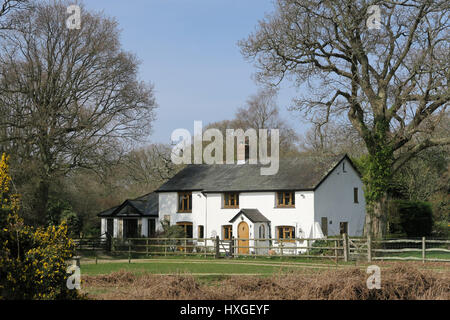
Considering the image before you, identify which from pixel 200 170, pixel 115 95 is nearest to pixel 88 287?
pixel 115 95

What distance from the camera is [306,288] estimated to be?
13.3 meters

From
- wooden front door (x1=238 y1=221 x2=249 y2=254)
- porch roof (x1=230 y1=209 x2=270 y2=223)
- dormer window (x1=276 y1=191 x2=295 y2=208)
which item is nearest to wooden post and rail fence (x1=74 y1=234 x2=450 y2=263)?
wooden front door (x1=238 y1=221 x2=249 y2=254)

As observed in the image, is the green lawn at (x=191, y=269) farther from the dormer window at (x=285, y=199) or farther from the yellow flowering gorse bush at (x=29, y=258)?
the dormer window at (x=285, y=199)

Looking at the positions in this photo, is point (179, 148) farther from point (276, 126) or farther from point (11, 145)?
point (11, 145)

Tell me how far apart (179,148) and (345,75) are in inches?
1227

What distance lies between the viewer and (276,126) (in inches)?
2419

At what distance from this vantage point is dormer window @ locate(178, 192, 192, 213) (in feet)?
139

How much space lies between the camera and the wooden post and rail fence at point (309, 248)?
89.0 ft

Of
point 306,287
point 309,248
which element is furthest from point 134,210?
point 306,287

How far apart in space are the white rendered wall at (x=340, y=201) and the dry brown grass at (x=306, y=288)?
904 inches

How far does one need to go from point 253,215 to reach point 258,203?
4.20ft

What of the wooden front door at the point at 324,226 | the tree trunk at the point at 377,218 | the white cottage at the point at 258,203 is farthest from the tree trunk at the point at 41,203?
the tree trunk at the point at 377,218

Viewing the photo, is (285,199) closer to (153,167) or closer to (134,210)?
(134,210)

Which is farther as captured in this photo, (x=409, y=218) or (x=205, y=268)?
(x=409, y=218)
